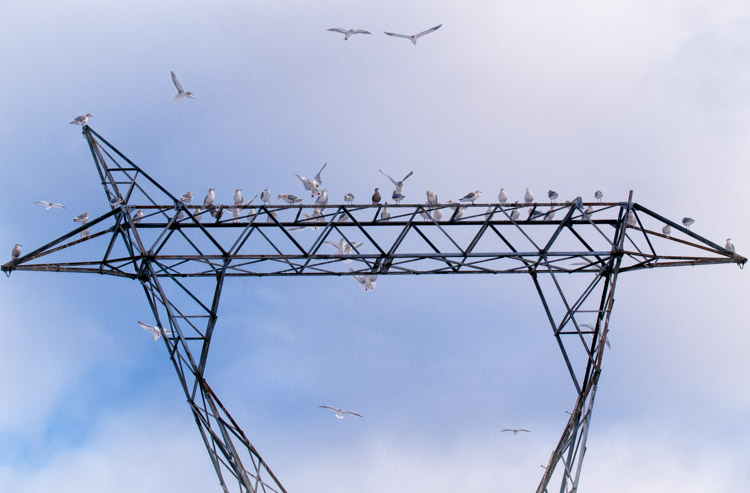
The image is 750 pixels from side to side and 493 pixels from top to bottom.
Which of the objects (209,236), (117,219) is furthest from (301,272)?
(117,219)

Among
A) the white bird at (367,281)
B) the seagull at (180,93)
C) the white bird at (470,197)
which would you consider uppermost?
the seagull at (180,93)

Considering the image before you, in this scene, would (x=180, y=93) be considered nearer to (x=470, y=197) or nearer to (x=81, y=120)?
(x=81, y=120)

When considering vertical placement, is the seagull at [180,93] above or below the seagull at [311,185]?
above

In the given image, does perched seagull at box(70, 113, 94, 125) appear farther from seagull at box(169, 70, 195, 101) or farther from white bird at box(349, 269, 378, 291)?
white bird at box(349, 269, 378, 291)

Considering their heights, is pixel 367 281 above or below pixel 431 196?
below

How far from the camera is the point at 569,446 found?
24719mm

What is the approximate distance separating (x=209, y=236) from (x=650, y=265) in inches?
391

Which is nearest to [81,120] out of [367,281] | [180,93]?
[180,93]

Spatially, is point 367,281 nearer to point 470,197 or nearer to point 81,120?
point 470,197

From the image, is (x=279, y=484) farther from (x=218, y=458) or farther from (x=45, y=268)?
(x=45, y=268)

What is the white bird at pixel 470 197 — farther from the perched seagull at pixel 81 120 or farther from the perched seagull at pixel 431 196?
the perched seagull at pixel 81 120

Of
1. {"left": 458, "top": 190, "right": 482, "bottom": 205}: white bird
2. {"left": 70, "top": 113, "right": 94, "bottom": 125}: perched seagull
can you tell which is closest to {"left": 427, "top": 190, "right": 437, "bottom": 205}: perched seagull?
{"left": 458, "top": 190, "right": 482, "bottom": 205}: white bird

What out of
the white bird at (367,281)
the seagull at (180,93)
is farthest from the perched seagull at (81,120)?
the white bird at (367,281)

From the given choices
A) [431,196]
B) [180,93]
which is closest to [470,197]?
[431,196]
